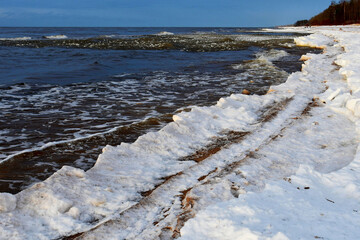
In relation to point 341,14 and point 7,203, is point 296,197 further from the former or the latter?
point 341,14

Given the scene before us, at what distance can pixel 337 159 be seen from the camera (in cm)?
393

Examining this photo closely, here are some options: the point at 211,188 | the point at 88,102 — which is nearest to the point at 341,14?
the point at 88,102

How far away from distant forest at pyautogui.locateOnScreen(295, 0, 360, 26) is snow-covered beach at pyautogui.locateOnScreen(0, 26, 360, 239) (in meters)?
75.6

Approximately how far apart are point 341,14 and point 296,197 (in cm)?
8771

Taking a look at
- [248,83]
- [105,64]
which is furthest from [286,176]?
[105,64]

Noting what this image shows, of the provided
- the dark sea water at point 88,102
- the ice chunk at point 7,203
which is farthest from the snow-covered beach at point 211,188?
the dark sea water at point 88,102

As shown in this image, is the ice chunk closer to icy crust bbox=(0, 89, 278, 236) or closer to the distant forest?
icy crust bbox=(0, 89, 278, 236)

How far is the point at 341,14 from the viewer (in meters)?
76.7

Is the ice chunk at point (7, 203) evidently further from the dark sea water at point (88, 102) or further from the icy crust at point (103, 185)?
the dark sea water at point (88, 102)

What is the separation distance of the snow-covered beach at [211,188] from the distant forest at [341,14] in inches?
2977

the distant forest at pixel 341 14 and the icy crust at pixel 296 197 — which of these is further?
the distant forest at pixel 341 14

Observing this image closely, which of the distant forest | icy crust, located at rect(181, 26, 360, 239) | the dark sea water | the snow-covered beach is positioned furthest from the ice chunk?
the distant forest

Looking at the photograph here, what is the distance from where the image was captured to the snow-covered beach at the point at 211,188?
8.11ft

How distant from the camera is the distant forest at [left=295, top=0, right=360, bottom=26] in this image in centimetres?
7094
